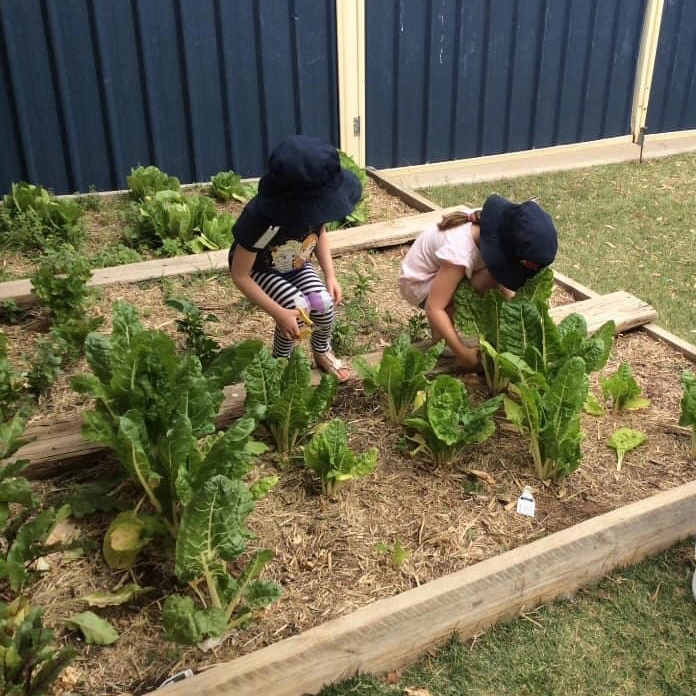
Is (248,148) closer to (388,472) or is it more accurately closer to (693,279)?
(693,279)

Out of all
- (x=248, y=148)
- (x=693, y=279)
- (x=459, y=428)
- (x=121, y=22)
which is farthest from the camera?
(x=248, y=148)

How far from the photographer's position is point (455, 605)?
2166 millimetres

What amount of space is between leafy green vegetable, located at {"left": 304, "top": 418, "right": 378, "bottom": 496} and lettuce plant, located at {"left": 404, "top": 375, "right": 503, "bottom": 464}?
0.24 meters

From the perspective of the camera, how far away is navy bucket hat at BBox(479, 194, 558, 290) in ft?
9.18

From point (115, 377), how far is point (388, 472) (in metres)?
1.01

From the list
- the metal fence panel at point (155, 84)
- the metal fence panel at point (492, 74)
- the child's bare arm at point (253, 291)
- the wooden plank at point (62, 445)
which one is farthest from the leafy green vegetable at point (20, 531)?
the metal fence panel at point (492, 74)

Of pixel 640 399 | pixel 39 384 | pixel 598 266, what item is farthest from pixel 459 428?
pixel 598 266

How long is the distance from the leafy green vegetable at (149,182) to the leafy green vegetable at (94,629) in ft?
11.9

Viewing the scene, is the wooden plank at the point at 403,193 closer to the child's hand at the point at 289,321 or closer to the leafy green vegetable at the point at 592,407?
the leafy green vegetable at the point at 592,407

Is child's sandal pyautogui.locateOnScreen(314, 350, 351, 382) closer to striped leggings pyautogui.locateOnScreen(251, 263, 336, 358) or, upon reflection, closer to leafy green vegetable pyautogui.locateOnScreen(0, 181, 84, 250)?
striped leggings pyautogui.locateOnScreen(251, 263, 336, 358)

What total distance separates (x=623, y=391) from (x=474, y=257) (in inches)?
31.2

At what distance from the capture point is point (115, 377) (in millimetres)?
2287

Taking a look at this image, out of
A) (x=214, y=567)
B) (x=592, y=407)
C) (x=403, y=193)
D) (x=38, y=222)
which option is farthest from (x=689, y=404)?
(x=38, y=222)

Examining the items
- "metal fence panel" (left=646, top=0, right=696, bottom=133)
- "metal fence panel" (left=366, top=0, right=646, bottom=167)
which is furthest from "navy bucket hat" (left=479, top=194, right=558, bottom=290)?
"metal fence panel" (left=646, top=0, right=696, bottom=133)
